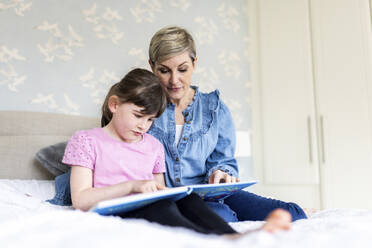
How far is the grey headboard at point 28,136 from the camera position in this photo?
1.79 m

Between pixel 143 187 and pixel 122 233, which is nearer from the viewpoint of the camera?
pixel 122 233

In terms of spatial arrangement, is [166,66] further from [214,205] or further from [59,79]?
[59,79]

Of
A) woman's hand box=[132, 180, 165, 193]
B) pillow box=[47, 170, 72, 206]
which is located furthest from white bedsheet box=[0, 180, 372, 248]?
pillow box=[47, 170, 72, 206]

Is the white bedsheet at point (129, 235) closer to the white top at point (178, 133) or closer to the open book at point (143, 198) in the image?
the open book at point (143, 198)

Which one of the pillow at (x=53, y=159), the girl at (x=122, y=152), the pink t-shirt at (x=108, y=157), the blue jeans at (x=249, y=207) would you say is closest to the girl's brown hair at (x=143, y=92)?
the girl at (x=122, y=152)

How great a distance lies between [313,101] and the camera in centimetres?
281

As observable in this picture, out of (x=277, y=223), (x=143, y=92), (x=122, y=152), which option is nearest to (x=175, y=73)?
(x=143, y=92)

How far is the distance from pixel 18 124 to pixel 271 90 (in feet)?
6.31

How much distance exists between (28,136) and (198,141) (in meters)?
0.91

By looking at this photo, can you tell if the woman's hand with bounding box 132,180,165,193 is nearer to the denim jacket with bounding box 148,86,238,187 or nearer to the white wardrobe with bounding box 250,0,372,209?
the denim jacket with bounding box 148,86,238,187

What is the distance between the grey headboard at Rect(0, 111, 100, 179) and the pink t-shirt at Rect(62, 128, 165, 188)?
28.7 inches

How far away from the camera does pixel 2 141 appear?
72.3 inches

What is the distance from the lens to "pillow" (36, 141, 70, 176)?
167 cm

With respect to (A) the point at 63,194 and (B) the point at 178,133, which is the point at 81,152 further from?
(B) the point at 178,133
